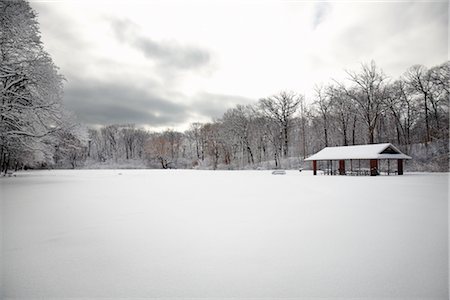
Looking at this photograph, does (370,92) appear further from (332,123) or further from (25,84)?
(25,84)

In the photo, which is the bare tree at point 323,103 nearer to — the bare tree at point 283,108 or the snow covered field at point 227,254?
the bare tree at point 283,108

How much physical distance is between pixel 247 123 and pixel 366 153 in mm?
27837

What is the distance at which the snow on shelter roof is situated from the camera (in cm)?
2581

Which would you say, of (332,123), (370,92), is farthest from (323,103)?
(370,92)

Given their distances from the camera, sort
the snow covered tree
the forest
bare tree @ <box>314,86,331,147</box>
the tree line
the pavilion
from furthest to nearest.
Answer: bare tree @ <box>314,86,331,147</box> → the tree line → the pavilion → the forest → the snow covered tree

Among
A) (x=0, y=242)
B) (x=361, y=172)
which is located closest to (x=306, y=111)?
(x=361, y=172)

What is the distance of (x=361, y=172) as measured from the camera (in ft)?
90.7

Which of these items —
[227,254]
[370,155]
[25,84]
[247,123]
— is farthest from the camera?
[247,123]

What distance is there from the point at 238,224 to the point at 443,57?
258 inches

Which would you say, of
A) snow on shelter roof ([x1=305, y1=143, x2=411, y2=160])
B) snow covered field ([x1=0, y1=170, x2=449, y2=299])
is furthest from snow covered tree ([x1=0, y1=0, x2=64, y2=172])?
snow on shelter roof ([x1=305, y1=143, x2=411, y2=160])

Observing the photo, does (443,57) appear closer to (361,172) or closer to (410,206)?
(410,206)

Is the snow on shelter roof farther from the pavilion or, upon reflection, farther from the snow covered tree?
the snow covered tree

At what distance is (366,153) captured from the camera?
87.8 ft

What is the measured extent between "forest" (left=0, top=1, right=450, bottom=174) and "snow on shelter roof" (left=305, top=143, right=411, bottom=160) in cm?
481
